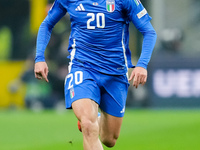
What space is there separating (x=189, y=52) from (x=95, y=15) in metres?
11.6

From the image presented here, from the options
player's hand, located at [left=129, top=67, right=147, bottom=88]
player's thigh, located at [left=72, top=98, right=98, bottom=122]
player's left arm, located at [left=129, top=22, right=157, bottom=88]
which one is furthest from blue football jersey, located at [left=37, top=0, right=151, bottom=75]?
player's hand, located at [left=129, top=67, right=147, bottom=88]

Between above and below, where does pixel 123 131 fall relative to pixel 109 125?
below

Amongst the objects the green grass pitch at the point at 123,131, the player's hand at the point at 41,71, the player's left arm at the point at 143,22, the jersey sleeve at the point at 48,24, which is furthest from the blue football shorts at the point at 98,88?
the green grass pitch at the point at 123,131

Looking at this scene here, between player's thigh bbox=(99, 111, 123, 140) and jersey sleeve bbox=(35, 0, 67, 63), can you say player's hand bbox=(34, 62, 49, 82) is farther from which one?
player's thigh bbox=(99, 111, 123, 140)

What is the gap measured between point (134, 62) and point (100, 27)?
1182cm

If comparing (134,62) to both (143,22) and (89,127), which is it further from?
(89,127)

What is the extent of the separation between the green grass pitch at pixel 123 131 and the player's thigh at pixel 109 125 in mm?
1239

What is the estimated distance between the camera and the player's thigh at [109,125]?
27.2 ft

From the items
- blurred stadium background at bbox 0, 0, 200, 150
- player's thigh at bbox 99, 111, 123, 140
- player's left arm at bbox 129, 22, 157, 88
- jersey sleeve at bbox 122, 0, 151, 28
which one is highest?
jersey sleeve at bbox 122, 0, 151, 28

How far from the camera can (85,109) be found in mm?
7172

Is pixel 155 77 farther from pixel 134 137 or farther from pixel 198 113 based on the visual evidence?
pixel 134 137

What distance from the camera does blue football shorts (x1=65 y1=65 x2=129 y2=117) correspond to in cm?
742

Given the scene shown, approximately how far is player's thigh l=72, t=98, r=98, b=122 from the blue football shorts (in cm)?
6

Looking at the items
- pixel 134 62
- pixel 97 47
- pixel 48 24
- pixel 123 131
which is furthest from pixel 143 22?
pixel 134 62
